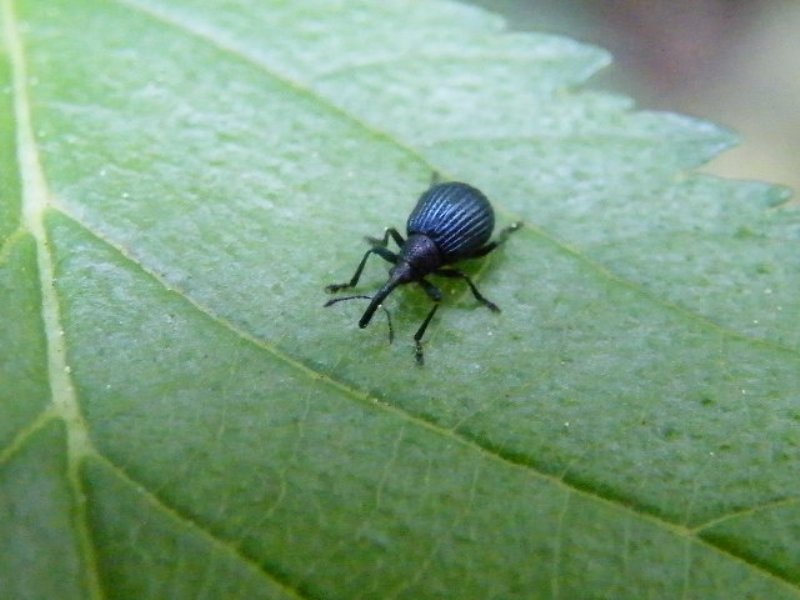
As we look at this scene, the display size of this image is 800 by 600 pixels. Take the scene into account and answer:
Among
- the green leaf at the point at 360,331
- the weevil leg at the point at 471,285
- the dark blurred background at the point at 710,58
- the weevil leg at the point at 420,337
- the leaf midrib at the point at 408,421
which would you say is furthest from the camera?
the dark blurred background at the point at 710,58

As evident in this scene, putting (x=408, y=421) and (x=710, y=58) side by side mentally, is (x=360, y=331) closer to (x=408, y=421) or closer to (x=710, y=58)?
(x=408, y=421)

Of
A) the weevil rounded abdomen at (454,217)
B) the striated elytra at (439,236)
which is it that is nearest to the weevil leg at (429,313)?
the striated elytra at (439,236)

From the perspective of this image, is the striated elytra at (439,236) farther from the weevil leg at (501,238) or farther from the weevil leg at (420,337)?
the weevil leg at (420,337)

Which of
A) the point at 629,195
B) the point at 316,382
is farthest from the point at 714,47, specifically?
the point at 316,382

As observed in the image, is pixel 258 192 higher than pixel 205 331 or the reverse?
higher

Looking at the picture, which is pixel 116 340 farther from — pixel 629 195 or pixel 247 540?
pixel 629 195

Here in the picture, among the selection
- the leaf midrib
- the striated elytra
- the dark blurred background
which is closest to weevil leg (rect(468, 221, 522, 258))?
the striated elytra

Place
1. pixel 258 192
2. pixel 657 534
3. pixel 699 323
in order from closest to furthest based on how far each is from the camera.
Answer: pixel 657 534, pixel 699 323, pixel 258 192

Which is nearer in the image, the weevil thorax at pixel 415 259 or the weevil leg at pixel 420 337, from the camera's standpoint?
the weevil leg at pixel 420 337
